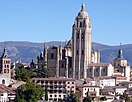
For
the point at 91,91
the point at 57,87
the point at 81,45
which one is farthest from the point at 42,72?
the point at 57,87

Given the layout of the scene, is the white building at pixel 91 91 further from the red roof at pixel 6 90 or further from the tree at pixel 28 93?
the tree at pixel 28 93

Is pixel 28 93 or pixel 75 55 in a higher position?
pixel 75 55

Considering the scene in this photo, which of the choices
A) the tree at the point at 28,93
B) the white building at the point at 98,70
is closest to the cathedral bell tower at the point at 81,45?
the white building at the point at 98,70

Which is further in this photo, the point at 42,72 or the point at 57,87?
the point at 42,72

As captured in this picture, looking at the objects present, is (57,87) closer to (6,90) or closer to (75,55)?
(6,90)

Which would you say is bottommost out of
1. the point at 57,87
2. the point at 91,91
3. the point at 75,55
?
the point at 91,91

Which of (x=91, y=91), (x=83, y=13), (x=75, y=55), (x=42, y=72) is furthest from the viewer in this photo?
(x=83, y=13)

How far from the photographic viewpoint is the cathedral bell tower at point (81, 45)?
10025cm

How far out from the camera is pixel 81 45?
101250mm

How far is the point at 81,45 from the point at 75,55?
200 centimetres

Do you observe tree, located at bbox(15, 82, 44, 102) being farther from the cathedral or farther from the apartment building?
the cathedral

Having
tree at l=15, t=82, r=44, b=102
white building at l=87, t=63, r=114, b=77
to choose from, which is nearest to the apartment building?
tree at l=15, t=82, r=44, b=102

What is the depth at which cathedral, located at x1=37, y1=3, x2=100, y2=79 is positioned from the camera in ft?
329

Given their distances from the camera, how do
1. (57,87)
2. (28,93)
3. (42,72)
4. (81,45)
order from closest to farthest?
(28,93)
(57,87)
(42,72)
(81,45)
